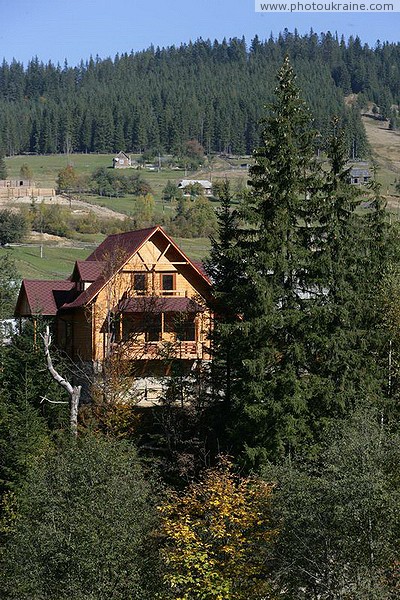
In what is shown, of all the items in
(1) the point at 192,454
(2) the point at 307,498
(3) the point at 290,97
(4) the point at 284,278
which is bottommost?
(1) the point at 192,454

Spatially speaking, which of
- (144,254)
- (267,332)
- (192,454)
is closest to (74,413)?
(192,454)

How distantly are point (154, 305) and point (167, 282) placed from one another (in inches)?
123

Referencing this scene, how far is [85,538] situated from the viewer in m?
26.3

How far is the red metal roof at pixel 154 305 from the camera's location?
1833 inches

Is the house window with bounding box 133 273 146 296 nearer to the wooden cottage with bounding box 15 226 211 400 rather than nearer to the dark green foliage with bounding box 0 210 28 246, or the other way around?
the wooden cottage with bounding box 15 226 211 400

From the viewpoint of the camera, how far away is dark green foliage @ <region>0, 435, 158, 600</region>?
26016 millimetres

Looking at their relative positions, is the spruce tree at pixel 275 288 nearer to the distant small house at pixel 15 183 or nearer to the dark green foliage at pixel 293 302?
the dark green foliage at pixel 293 302

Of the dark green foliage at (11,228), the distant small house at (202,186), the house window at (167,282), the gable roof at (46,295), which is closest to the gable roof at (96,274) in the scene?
the gable roof at (46,295)

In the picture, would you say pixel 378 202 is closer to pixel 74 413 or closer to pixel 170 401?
pixel 170 401

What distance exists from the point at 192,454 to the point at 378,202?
13.8 m

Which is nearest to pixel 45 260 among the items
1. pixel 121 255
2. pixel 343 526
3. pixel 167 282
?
pixel 167 282

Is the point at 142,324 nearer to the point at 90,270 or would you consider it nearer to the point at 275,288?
the point at 90,270

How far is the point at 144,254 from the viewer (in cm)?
4928

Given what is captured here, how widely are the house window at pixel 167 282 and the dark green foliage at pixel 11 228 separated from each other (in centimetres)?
7327
